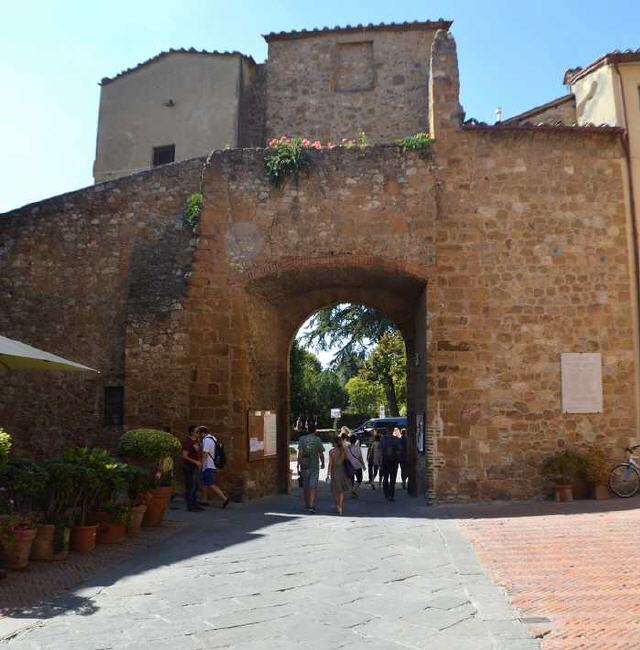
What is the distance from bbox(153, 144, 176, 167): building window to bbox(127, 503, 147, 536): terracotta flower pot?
42.6ft

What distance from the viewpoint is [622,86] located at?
13039 millimetres

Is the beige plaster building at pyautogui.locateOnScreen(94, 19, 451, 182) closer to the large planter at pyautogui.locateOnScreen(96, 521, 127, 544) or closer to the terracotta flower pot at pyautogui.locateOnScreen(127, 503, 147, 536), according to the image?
the terracotta flower pot at pyautogui.locateOnScreen(127, 503, 147, 536)

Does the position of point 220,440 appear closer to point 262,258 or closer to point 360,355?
point 262,258

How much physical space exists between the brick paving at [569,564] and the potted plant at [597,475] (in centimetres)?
50

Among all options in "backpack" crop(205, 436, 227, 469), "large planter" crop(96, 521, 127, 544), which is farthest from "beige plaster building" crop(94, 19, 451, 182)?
"large planter" crop(96, 521, 127, 544)

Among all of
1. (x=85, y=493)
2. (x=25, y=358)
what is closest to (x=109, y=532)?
(x=85, y=493)

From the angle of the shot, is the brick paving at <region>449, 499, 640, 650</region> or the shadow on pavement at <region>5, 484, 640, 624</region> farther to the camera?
the shadow on pavement at <region>5, 484, 640, 624</region>

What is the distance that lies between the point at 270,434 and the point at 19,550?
7687mm

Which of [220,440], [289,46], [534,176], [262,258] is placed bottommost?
[220,440]

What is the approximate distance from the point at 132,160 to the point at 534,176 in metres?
12.0

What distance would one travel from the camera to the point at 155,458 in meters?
9.73

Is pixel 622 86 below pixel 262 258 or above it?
above

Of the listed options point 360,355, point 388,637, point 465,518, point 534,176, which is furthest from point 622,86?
point 360,355

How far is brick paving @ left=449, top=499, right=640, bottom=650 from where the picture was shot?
4.77m
